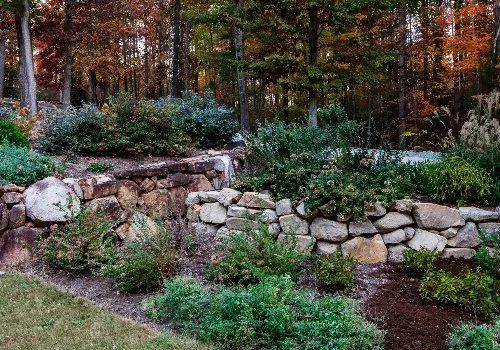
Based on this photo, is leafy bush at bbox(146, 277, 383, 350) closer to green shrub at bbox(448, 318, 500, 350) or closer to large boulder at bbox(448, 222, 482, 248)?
green shrub at bbox(448, 318, 500, 350)

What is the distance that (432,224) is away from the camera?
16.7ft

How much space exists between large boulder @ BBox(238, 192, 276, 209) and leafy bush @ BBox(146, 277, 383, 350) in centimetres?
190

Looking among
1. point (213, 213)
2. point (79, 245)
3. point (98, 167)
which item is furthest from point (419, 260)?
point (98, 167)

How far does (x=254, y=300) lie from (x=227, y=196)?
2.56 m

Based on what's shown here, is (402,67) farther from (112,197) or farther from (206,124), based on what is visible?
(112,197)

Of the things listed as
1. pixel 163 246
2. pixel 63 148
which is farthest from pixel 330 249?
pixel 63 148

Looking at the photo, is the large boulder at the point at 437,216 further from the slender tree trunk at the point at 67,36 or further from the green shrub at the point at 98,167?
the slender tree trunk at the point at 67,36

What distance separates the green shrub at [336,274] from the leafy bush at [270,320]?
17.4 inches

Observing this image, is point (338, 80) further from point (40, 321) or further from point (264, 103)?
point (264, 103)

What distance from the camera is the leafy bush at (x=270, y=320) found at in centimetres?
314

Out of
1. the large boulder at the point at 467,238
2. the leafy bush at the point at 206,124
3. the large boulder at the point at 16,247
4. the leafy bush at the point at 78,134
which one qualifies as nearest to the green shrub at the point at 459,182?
the large boulder at the point at 467,238

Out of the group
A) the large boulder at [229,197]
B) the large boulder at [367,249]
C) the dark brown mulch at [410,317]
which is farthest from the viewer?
the large boulder at [229,197]

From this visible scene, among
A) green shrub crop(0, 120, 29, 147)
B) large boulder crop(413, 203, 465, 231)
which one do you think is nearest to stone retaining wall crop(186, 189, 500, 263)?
large boulder crop(413, 203, 465, 231)

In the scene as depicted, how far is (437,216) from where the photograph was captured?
5074 mm
